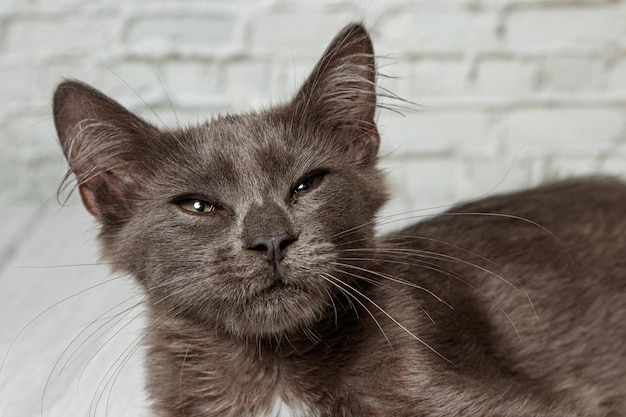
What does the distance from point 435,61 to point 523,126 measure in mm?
360

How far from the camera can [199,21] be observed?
2480 mm

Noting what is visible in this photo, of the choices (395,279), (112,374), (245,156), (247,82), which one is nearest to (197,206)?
(245,156)

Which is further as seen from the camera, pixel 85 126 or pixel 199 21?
pixel 199 21

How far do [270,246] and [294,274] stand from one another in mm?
57

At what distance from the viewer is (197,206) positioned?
124 centimetres

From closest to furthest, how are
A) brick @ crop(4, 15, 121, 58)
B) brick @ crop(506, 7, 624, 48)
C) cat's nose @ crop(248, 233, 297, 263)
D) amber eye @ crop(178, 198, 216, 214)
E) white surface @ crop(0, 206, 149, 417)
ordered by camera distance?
1. cat's nose @ crop(248, 233, 297, 263)
2. amber eye @ crop(178, 198, 216, 214)
3. white surface @ crop(0, 206, 149, 417)
4. brick @ crop(506, 7, 624, 48)
5. brick @ crop(4, 15, 121, 58)

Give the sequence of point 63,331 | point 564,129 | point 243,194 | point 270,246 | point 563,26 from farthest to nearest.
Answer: point 564,129 < point 563,26 < point 63,331 < point 243,194 < point 270,246

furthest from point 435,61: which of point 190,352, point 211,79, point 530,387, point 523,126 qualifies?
point 190,352

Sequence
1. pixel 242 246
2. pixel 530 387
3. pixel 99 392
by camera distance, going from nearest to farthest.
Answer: pixel 242 246, pixel 530 387, pixel 99 392

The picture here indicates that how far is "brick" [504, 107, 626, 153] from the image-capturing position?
Answer: 253 cm

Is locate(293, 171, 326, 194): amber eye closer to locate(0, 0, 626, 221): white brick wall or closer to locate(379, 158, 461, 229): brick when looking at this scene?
locate(0, 0, 626, 221): white brick wall

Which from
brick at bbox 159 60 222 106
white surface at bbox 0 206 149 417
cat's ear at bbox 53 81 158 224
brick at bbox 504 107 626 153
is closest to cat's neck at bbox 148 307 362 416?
white surface at bbox 0 206 149 417

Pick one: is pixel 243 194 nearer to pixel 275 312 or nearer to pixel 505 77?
pixel 275 312

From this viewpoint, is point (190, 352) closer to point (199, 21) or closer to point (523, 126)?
point (199, 21)
